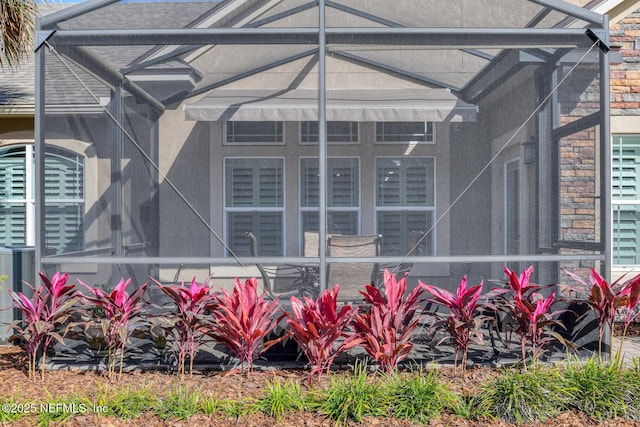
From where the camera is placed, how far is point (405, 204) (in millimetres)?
6266

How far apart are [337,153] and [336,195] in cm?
A: 55

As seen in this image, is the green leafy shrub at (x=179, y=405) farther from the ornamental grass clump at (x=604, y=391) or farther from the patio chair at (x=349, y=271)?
the ornamental grass clump at (x=604, y=391)

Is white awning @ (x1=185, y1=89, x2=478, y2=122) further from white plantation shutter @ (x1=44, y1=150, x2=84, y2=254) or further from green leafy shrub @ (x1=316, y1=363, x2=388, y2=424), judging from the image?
green leafy shrub @ (x1=316, y1=363, x2=388, y2=424)

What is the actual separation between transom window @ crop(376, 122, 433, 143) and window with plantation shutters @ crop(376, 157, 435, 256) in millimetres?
330

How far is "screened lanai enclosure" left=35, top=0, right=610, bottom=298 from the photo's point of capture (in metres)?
5.37

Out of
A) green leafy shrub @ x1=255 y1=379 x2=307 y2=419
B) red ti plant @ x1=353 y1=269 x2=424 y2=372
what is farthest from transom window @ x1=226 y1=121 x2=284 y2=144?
green leafy shrub @ x1=255 y1=379 x2=307 y2=419

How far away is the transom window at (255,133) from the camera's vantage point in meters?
6.58

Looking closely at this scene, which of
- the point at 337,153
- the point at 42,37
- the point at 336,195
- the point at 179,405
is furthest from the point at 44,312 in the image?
the point at 337,153

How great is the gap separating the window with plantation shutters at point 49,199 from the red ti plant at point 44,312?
0.45 metres

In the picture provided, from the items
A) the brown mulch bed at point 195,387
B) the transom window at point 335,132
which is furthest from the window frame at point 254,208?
the brown mulch bed at point 195,387

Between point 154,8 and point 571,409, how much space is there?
9.02m

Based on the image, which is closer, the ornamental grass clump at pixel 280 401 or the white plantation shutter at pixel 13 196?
the ornamental grass clump at pixel 280 401

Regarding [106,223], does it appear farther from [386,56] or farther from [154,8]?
[154,8]

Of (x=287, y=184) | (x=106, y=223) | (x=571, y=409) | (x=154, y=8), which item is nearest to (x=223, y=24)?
(x=287, y=184)
